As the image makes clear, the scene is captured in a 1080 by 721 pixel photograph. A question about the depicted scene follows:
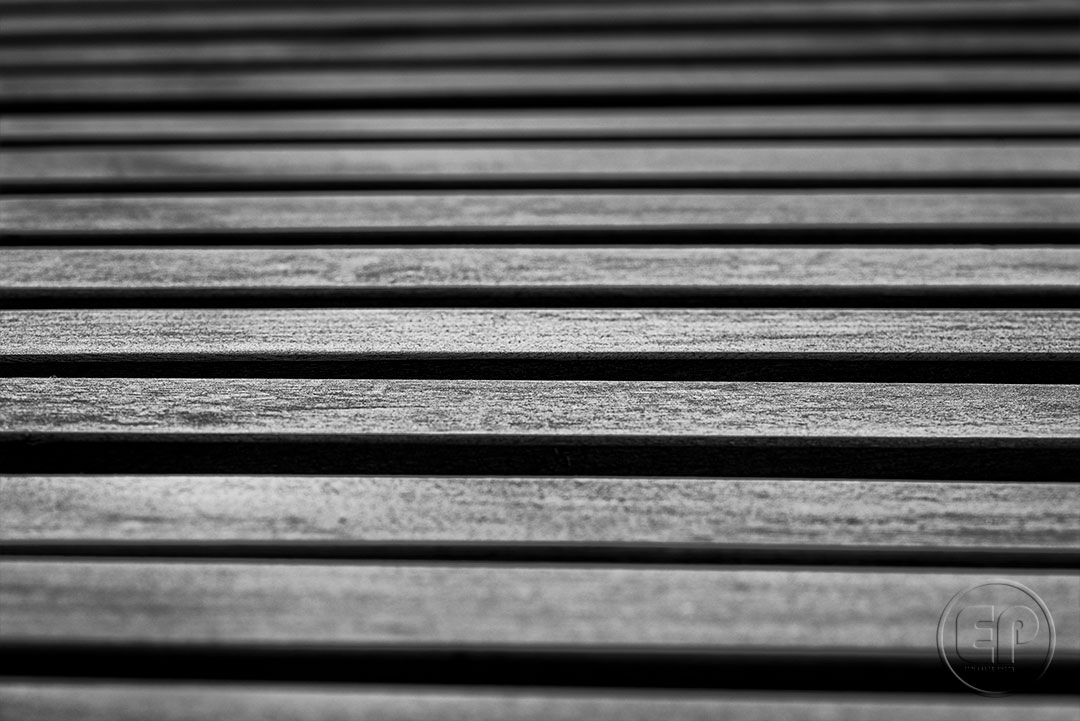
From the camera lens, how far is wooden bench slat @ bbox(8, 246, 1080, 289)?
4.40 ft

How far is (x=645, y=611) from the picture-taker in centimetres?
92

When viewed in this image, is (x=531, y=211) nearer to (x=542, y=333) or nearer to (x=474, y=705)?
(x=542, y=333)

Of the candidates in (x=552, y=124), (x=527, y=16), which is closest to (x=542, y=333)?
(x=552, y=124)

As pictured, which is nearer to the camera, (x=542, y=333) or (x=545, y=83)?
(x=542, y=333)

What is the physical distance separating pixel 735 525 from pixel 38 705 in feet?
3.00

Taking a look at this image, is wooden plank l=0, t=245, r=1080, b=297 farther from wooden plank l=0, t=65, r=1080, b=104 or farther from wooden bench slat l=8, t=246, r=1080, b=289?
wooden plank l=0, t=65, r=1080, b=104

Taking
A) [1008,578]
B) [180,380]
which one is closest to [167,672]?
[180,380]

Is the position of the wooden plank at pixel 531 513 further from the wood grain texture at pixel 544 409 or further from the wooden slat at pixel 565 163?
the wooden slat at pixel 565 163

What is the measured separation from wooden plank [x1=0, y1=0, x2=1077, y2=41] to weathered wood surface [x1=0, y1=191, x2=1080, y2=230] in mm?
826

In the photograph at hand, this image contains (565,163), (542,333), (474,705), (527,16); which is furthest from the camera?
(527,16)

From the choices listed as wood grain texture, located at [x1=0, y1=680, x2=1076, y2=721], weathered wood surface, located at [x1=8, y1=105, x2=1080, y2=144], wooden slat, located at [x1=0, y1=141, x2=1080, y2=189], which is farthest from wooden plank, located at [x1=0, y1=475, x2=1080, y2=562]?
weathered wood surface, located at [x1=8, y1=105, x2=1080, y2=144]

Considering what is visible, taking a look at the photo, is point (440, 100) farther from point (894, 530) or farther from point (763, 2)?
point (894, 530)

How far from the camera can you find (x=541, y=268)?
139 centimetres

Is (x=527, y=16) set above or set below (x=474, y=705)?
above
